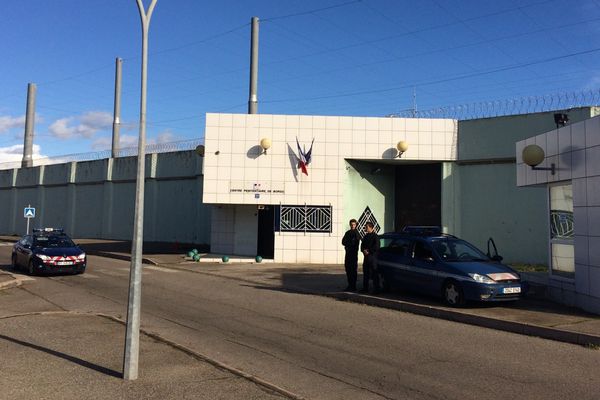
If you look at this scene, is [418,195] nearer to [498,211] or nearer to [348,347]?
[498,211]

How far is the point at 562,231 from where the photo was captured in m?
12.0

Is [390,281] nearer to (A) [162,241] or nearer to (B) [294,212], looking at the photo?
→ (B) [294,212]

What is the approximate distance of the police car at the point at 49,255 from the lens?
17.2m

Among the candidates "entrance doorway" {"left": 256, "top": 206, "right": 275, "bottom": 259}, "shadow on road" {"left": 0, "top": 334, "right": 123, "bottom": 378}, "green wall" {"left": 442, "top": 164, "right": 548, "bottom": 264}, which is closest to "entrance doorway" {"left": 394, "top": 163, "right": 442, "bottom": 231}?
"green wall" {"left": 442, "top": 164, "right": 548, "bottom": 264}

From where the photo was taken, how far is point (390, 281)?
13.1 metres

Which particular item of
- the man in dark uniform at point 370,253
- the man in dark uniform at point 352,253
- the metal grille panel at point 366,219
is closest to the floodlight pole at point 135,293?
the man in dark uniform at point 370,253

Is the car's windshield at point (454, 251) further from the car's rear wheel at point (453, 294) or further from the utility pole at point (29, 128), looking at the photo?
the utility pole at point (29, 128)

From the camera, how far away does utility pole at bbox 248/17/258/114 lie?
29.1 m

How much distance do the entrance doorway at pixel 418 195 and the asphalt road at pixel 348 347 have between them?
11.4 meters

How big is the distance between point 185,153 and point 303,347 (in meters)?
26.0

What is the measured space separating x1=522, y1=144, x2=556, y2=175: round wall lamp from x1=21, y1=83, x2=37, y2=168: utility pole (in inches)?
1852

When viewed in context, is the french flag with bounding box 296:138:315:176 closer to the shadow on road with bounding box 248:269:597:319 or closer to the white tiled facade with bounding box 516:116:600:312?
the shadow on road with bounding box 248:269:597:319

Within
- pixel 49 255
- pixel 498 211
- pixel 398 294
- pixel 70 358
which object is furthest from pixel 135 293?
pixel 498 211

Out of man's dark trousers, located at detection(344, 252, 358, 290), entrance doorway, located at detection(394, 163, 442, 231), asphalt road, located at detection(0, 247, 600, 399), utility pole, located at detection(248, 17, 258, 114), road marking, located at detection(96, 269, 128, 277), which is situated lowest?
asphalt road, located at detection(0, 247, 600, 399)
